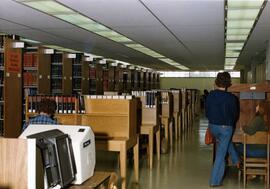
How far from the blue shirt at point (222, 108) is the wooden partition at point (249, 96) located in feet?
2.76

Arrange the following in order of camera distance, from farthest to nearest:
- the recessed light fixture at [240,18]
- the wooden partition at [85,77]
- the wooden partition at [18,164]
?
the wooden partition at [85,77]
the recessed light fixture at [240,18]
the wooden partition at [18,164]

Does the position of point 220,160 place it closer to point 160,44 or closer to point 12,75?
point 12,75

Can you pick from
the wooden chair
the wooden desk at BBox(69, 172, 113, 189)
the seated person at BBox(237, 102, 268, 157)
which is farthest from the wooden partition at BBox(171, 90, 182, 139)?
the wooden desk at BBox(69, 172, 113, 189)

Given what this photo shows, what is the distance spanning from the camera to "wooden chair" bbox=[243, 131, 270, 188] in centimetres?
525

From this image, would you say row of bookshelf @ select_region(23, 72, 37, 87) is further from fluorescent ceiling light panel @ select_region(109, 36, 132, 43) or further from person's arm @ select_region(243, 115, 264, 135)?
person's arm @ select_region(243, 115, 264, 135)

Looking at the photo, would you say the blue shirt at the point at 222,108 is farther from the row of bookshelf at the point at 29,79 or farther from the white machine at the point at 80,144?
the row of bookshelf at the point at 29,79

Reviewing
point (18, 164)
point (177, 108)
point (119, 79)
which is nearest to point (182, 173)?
point (177, 108)

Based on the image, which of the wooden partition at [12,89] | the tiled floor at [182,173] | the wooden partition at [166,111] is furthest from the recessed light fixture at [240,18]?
the wooden partition at [12,89]

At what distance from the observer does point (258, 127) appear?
5297mm

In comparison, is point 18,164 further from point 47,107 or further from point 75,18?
point 75,18

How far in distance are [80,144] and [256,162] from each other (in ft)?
12.0

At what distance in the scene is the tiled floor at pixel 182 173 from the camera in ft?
17.8

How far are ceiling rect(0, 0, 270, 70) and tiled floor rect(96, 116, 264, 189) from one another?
244 cm

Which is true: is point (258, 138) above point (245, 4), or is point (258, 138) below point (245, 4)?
below
